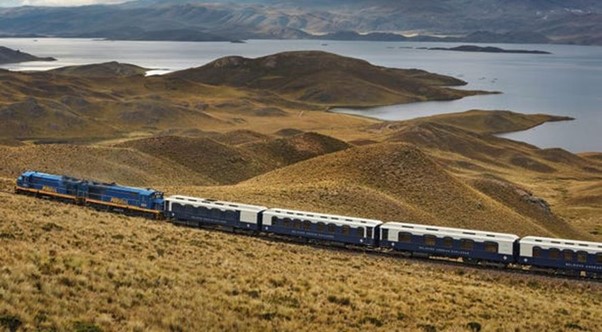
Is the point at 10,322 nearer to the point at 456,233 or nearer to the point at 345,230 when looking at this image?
the point at 345,230

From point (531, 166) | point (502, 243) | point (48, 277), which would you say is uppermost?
point (48, 277)

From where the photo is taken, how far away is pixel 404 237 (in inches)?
1820

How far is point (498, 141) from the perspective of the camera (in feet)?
609

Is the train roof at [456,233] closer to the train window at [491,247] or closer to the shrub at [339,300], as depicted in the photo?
the train window at [491,247]

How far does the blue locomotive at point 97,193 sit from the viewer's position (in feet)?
174

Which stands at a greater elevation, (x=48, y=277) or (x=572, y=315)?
(x=48, y=277)

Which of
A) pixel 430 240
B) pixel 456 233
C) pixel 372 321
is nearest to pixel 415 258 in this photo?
pixel 430 240

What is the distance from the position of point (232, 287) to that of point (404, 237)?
63.3ft

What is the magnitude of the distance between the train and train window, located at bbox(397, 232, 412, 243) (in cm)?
6

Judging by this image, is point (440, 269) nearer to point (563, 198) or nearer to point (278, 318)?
point (278, 318)

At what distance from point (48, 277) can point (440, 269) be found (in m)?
25.3

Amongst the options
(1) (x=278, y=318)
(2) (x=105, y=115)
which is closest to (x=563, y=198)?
(1) (x=278, y=318)

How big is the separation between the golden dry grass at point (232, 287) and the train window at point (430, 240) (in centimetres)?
184

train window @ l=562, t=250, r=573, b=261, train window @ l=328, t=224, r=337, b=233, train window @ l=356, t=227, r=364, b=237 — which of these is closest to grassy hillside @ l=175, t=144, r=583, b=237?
train window @ l=328, t=224, r=337, b=233
